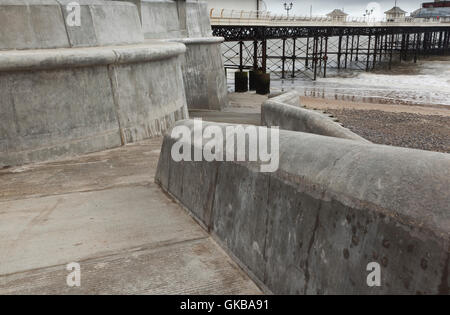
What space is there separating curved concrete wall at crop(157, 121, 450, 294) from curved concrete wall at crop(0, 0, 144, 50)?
4.33 metres

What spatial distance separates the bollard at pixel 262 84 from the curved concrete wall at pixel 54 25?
57.6 feet

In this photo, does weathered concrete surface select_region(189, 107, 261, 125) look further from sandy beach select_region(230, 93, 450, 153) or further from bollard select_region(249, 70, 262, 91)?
bollard select_region(249, 70, 262, 91)

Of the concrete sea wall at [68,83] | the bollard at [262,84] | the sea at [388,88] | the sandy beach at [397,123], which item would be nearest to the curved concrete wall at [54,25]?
the concrete sea wall at [68,83]

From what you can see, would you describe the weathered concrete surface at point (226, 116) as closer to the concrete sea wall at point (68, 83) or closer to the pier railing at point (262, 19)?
the concrete sea wall at point (68, 83)

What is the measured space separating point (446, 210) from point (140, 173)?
4.05 metres

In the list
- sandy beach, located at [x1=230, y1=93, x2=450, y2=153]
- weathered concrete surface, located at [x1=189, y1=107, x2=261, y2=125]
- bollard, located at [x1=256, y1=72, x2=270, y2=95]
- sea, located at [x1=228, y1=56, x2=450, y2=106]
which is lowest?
sea, located at [x1=228, y1=56, x2=450, y2=106]

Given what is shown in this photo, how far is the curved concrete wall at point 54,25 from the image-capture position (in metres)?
5.51

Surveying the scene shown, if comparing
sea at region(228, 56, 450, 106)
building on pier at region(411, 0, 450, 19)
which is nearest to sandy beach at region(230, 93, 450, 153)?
sea at region(228, 56, 450, 106)

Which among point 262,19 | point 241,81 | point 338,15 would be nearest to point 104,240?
point 241,81

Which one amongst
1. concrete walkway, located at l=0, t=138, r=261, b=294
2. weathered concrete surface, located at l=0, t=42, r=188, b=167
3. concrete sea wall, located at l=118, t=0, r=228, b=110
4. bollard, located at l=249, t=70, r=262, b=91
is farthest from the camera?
bollard, located at l=249, t=70, r=262, b=91

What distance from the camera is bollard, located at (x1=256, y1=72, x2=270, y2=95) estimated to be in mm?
24156

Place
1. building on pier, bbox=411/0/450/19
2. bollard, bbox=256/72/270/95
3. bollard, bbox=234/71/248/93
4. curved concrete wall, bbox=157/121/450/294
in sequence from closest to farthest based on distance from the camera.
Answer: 1. curved concrete wall, bbox=157/121/450/294
2. bollard, bbox=256/72/270/95
3. bollard, bbox=234/71/248/93
4. building on pier, bbox=411/0/450/19
